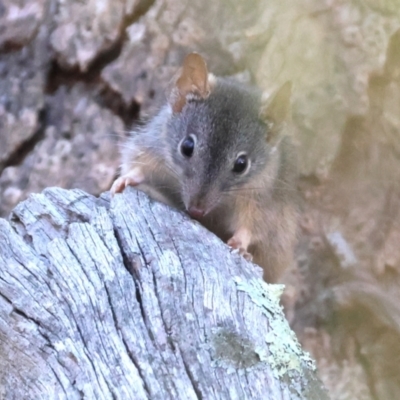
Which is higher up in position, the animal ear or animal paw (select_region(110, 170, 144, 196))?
the animal ear

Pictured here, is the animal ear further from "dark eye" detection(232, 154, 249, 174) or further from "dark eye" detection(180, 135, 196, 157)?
"dark eye" detection(232, 154, 249, 174)

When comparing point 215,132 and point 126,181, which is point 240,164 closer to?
point 215,132

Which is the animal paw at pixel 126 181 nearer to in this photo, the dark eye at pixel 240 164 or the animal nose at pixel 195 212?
the animal nose at pixel 195 212

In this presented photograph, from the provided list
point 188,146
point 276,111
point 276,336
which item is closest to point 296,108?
point 276,111

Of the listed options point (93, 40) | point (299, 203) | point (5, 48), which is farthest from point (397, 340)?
point (5, 48)

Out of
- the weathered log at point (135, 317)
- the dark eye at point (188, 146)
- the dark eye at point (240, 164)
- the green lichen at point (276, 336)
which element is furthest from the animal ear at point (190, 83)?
the green lichen at point (276, 336)

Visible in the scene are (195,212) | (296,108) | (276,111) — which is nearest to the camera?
(195,212)

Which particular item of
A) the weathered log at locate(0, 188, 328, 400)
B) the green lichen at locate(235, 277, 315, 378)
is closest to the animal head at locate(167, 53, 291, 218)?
the weathered log at locate(0, 188, 328, 400)
